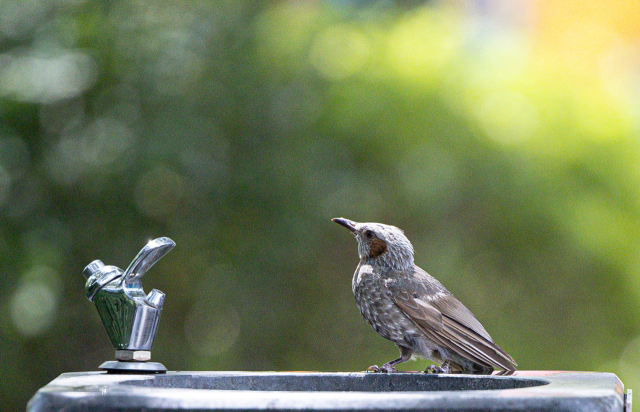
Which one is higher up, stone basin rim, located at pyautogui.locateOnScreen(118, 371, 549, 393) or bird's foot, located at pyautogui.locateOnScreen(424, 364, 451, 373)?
bird's foot, located at pyautogui.locateOnScreen(424, 364, 451, 373)

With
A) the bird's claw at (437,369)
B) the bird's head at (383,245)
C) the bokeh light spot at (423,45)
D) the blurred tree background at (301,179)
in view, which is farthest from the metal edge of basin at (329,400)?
the bokeh light spot at (423,45)

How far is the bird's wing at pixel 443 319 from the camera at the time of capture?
203 cm

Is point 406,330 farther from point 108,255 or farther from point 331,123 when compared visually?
point 108,255

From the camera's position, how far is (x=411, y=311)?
220 cm

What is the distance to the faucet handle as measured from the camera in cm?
166

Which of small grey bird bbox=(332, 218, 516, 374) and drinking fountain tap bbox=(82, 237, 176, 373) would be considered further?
small grey bird bbox=(332, 218, 516, 374)

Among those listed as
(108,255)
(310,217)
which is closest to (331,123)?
(310,217)

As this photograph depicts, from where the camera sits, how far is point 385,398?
3.36 ft

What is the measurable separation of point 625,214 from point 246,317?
210cm

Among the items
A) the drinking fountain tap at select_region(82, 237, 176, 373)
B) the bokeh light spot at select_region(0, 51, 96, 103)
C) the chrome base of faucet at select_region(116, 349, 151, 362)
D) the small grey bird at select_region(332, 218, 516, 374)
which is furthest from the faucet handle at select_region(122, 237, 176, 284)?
the bokeh light spot at select_region(0, 51, 96, 103)

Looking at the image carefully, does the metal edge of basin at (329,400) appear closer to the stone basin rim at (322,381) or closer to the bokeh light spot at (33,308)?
the stone basin rim at (322,381)

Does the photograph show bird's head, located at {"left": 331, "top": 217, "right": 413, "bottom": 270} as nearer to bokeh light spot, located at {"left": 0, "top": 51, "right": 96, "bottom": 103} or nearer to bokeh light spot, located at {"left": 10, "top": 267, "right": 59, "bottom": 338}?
bokeh light spot, located at {"left": 10, "top": 267, "right": 59, "bottom": 338}

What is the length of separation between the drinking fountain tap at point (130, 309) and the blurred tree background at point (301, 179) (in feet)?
7.65

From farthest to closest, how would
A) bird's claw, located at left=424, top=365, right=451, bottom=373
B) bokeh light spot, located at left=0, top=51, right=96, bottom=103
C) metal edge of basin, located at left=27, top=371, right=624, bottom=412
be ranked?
bokeh light spot, located at left=0, top=51, right=96, bottom=103
bird's claw, located at left=424, top=365, right=451, bottom=373
metal edge of basin, located at left=27, top=371, right=624, bottom=412
